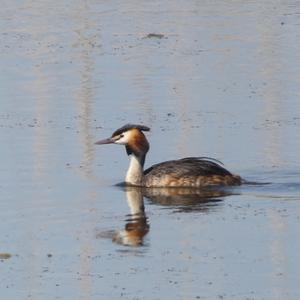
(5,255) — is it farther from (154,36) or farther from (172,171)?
(154,36)

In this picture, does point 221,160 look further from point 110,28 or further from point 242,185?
point 110,28

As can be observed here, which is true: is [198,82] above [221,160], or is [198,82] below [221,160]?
above

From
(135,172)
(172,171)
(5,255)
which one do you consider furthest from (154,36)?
(5,255)

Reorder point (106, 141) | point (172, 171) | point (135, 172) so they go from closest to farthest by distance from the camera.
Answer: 1. point (172, 171)
2. point (135, 172)
3. point (106, 141)

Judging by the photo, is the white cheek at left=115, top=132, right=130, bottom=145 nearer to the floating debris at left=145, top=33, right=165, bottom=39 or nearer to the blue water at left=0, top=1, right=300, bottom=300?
the blue water at left=0, top=1, right=300, bottom=300

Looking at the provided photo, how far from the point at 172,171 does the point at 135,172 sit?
0.41m

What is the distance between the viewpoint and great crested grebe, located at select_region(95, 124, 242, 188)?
16203 millimetres

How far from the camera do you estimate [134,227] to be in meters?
13.9

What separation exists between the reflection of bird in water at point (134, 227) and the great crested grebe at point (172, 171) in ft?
→ 2.14

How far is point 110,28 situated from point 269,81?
6473 mm

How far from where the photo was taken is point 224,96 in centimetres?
2067

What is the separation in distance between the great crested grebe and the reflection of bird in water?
65cm

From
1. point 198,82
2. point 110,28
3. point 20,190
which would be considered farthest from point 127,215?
point 110,28

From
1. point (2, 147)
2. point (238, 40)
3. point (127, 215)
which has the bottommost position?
point (127, 215)
